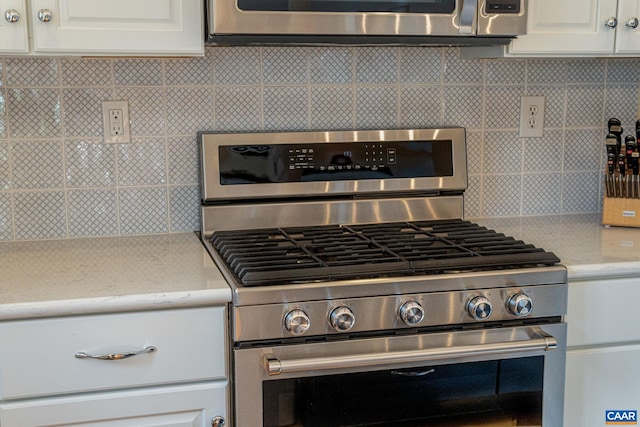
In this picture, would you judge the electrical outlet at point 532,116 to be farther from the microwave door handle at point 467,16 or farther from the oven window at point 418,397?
the oven window at point 418,397

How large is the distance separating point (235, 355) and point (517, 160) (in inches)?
45.2

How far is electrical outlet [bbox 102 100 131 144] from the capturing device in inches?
82.6

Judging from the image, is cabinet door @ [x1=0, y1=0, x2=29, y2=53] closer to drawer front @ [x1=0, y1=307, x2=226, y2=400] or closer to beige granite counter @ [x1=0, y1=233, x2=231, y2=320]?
beige granite counter @ [x1=0, y1=233, x2=231, y2=320]

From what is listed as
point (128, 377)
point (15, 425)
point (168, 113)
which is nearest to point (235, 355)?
point (128, 377)

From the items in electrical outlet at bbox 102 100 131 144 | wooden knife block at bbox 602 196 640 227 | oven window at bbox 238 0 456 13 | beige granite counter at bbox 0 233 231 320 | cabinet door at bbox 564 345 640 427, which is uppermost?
oven window at bbox 238 0 456 13

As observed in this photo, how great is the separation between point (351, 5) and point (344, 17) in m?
0.03

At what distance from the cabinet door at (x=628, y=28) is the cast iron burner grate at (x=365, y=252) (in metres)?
0.58

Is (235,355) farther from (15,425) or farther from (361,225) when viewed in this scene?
(361,225)

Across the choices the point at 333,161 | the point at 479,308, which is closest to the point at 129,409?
the point at 479,308

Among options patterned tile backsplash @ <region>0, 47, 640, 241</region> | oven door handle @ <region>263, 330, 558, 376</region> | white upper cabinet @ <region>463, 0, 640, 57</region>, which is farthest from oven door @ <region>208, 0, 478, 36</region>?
oven door handle @ <region>263, 330, 558, 376</region>

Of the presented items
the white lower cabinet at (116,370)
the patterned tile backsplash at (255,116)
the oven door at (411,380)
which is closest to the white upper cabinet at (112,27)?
the patterned tile backsplash at (255,116)

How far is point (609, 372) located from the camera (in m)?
1.92

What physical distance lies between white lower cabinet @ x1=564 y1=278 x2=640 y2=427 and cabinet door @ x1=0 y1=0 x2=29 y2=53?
1313mm

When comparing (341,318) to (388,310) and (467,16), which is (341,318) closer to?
(388,310)
